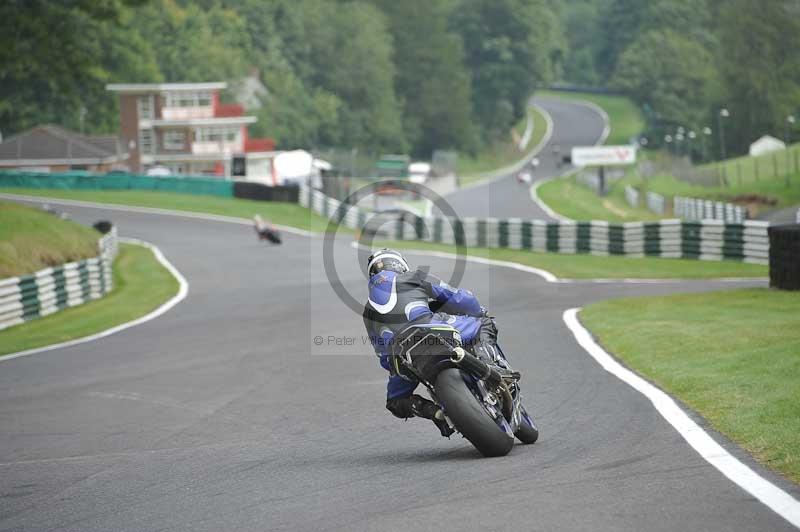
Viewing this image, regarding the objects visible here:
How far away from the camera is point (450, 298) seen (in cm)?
895

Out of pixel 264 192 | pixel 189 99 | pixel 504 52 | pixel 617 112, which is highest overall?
pixel 504 52

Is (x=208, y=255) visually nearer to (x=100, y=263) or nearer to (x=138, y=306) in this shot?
(x=100, y=263)

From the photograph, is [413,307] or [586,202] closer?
[413,307]

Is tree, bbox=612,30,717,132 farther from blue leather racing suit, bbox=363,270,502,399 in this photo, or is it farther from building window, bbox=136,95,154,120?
blue leather racing suit, bbox=363,270,502,399

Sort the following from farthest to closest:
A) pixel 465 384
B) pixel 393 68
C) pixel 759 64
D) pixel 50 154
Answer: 1. pixel 393 68
2. pixel 50 154
3. pixel 759 64
4. pixel 465 384

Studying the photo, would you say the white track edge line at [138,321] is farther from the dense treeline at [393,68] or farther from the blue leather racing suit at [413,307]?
the dense treeline at [393,68]

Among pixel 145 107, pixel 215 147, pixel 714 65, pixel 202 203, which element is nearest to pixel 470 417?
pixel 202 203

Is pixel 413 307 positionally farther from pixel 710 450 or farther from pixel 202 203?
pixel 202 203

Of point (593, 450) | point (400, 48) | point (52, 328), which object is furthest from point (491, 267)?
point (400, 48)

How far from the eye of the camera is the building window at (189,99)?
3799 inches

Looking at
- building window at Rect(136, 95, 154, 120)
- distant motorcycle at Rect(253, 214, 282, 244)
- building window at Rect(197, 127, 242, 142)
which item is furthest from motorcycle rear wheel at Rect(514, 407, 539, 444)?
building window at Rect(136, 95, 154, 120)

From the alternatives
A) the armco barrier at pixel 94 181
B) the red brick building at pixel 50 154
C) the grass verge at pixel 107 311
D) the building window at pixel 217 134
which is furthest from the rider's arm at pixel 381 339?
the building window at pixel 217 134

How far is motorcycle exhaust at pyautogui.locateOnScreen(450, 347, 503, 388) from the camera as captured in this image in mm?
8453

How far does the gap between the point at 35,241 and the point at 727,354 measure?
2151cm
